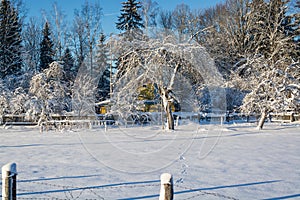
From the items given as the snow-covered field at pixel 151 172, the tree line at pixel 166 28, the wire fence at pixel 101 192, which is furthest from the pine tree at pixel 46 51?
the wire fence at pixel 101 192

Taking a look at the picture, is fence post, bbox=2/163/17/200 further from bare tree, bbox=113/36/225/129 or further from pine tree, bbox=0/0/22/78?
pine tree, bbox=0/0/22/78

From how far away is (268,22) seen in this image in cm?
2306

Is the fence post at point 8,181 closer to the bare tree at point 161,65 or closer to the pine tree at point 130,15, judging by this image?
the bare tree at point 161,65

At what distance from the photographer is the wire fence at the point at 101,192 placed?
3.54 metres

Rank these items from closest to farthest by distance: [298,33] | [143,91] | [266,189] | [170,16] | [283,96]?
1. [266,189]
2. [283,96]
3. [143,91]
4. [298,33]
5. [170,16]

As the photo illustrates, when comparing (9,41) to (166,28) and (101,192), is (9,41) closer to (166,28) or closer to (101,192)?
(166,28)

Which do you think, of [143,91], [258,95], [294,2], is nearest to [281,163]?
[258,95]

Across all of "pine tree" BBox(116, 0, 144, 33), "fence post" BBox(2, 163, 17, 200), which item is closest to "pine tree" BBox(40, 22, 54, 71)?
"pine tree" BBox(116, 0, 144, 33)

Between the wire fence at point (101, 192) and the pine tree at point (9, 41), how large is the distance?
1913 cm

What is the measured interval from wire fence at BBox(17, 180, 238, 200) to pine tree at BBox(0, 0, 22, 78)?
19.1 metres

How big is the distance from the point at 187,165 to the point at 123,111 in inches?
385

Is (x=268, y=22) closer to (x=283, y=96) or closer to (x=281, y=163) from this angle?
(x=283, y=96)

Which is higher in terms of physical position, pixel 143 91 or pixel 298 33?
pixel 298 33

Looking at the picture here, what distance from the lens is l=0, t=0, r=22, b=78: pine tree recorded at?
2081 centimetres
